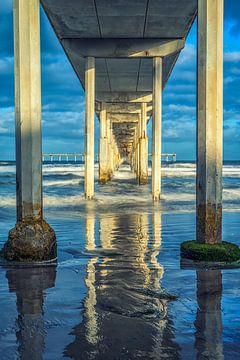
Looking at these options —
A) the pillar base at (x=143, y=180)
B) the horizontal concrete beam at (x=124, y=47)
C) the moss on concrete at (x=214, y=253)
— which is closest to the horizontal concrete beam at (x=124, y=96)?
the pillar base at (x=143, y=180)

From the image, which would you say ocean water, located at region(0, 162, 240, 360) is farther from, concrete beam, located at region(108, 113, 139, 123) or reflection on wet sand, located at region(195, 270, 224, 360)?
concrete beam, located at region(108, 113, 139, 123)

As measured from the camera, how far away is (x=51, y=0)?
543 inches

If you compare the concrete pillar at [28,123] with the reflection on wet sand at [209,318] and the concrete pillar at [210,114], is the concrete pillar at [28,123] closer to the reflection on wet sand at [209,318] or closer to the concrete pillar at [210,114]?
the concrete pillar at [210,114]

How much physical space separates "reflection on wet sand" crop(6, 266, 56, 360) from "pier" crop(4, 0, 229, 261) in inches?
26.6

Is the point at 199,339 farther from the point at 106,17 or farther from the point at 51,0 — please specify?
the point at 106,17

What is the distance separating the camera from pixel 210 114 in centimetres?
621

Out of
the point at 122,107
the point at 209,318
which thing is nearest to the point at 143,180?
the point at 122,107

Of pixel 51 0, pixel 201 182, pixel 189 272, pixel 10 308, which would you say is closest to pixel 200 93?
pixel 201 182

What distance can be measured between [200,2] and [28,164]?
125 inches

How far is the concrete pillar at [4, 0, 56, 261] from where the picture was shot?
6.35m

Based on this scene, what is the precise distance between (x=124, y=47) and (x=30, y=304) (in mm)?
15160

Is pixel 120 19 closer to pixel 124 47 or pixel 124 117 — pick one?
pixel 124 47

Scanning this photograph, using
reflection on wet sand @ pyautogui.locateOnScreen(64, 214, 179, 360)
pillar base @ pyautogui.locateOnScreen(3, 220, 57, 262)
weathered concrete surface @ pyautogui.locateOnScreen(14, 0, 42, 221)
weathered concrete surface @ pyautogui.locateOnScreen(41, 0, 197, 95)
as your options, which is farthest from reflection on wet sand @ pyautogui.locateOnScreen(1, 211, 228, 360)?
weathered concrete surface @ pyautogui.locateOnScreen(41, 0, 197, 95)

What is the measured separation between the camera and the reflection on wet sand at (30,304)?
3191 millimetres
